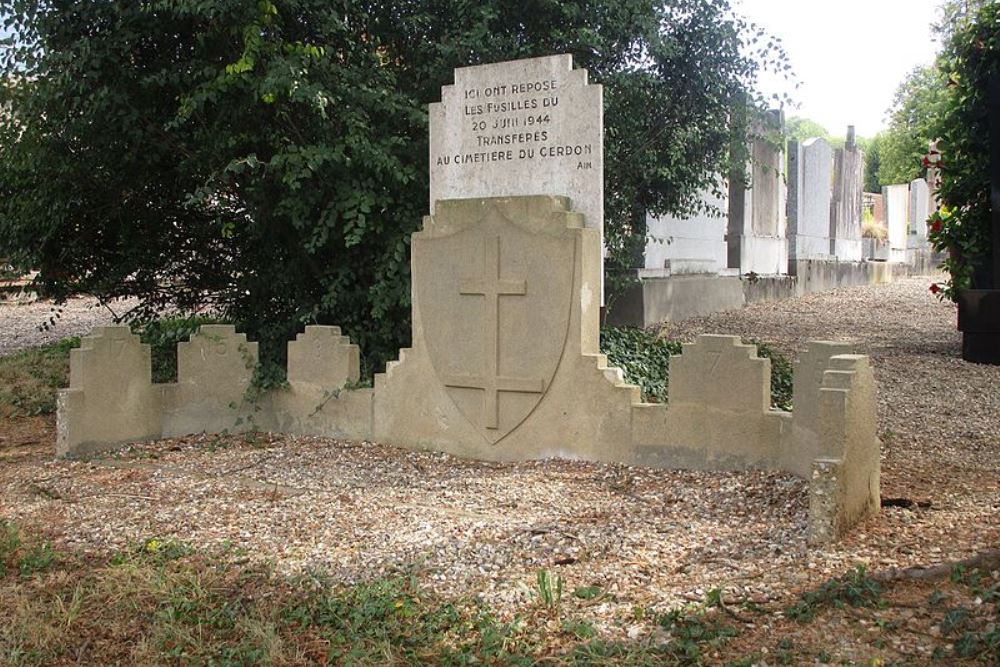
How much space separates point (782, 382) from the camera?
8625 mm

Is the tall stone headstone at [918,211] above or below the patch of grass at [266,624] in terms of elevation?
above

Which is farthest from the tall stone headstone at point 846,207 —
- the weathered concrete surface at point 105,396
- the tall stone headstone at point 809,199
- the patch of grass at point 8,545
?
the patch of grass at point 8,545

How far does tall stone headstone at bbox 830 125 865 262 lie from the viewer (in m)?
20.5

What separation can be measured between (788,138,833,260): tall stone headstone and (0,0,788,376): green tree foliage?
8.43m

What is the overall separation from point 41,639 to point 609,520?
243cm

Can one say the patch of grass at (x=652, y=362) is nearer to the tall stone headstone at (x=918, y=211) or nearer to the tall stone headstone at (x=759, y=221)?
the tall stone headstone at (x=759, y=221)

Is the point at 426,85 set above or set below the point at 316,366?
above

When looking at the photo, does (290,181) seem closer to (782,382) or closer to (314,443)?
(314,443)

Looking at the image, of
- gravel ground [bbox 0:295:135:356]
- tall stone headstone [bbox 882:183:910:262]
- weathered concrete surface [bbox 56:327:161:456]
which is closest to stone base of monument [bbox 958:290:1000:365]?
weathered concrete surface [bbox 56:327:161:456]

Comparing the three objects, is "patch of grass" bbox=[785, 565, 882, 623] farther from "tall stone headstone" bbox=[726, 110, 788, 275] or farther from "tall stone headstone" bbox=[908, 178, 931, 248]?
"tall stone headstone" bbox=[908, 178, 931, 248]

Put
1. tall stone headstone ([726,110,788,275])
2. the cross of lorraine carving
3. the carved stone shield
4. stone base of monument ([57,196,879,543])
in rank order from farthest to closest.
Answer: tall stone headstone ([726,110,788,275]), the cross of lorraine carving, the carved stone shield, stone base of monument ([57,196,879,543])

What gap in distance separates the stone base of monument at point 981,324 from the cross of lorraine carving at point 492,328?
16.4ft

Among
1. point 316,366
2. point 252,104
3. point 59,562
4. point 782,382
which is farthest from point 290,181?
point 782,382

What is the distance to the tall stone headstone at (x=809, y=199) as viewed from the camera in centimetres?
1786
